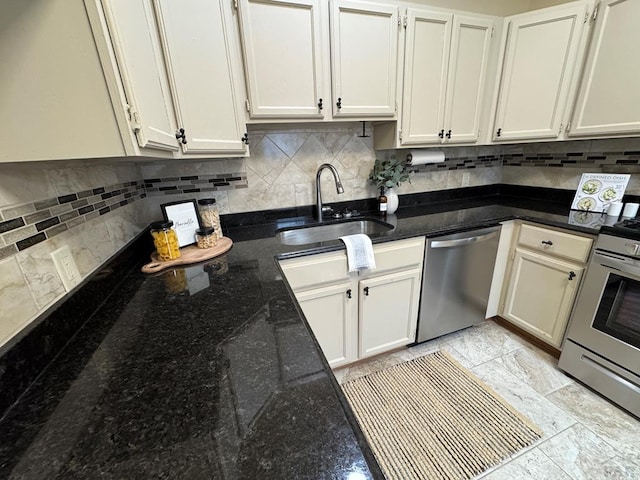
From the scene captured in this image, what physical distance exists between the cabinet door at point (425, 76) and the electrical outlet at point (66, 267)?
1.78m

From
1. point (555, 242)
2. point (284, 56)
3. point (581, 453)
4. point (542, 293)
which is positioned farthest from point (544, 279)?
point (284, 56)

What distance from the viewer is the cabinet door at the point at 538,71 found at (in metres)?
1.60

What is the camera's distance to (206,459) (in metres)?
0.42

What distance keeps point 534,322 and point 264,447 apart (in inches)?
85.3

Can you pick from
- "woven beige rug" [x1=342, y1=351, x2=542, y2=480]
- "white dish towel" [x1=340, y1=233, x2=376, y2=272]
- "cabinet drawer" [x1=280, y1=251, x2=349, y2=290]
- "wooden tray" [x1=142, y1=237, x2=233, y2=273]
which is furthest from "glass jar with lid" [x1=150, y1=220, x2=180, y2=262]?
"woven beige rug" [x1=342, y1=351, x2=542, y2=480]

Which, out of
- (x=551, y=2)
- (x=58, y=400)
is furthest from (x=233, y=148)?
(x=551, y=2)

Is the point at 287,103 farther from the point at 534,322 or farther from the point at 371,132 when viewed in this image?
the point at 534,322

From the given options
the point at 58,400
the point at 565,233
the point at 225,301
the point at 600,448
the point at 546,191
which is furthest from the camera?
the point at 546,191

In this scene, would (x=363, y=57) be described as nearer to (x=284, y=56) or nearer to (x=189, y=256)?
(x=284, y=56)

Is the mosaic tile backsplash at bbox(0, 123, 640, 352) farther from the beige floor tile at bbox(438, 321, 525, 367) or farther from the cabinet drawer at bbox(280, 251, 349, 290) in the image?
the beige floor tile at bbox(438, 321, 525, 367)

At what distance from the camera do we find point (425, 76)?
1.66 metres

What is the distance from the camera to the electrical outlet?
751 mm

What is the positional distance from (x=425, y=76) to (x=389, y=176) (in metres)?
0.65

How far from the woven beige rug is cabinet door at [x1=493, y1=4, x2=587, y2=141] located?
175 cm
